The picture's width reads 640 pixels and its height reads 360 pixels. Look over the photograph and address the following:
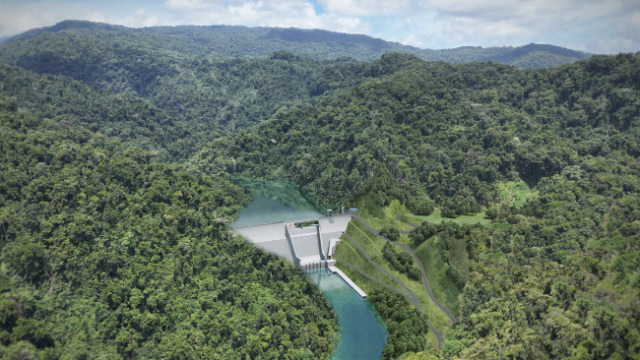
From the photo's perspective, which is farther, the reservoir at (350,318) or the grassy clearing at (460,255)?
the grassy clearing at (460,255)

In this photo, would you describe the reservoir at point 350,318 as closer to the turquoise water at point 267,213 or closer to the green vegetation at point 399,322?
Answer: the turquoise water at point 267,213

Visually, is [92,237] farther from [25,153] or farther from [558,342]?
[558,342]

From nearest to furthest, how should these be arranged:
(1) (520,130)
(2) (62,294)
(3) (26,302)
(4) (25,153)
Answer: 1. (3) (26,302)
2. (2) (62,294)
3. (4) (25,153)
4. (1) (520,130)

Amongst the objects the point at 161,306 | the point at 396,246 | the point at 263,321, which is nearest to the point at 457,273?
the point at 396,246

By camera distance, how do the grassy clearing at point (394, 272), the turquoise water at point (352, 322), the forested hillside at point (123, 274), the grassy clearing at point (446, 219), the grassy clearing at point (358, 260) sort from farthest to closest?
the grassy clearing at point (446, 219) → the grassy clearing at point (358, 260) → the grassy clearing at point (394, 272) → the turquoise water at point (352, 322) → the forested hillside at point (123, 274)

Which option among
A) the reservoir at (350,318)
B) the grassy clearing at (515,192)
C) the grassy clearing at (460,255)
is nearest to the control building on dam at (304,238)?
the reservoir at (350,318)

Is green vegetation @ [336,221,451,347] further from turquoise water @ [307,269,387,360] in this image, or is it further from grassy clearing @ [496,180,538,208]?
grassy clearing @ [496,180,538,208]
